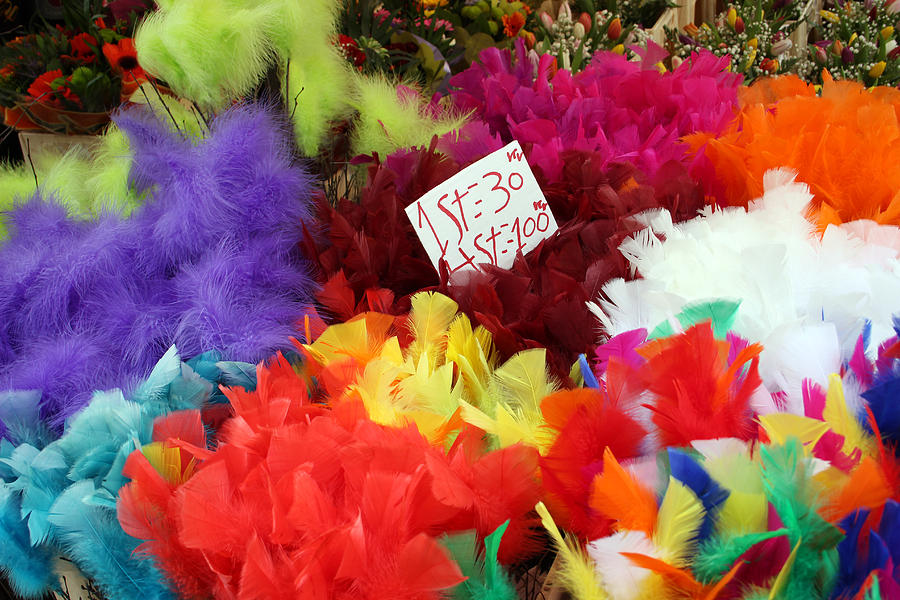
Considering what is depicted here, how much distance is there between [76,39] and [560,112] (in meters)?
1.06

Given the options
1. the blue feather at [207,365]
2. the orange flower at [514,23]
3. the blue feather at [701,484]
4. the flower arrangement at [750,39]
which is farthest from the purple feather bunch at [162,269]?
the flower arrangement at [750,39]

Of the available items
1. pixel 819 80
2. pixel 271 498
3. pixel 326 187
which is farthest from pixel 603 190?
pixel 819 80

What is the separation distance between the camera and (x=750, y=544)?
0.43m

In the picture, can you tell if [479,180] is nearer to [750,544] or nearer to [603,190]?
[603,190]

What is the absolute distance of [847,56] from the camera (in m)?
1.68

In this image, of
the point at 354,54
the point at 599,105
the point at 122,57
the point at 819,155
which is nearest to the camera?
the point at 819,155

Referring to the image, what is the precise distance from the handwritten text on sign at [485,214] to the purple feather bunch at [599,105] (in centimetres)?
10

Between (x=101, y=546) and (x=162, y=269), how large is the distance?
1.11ft

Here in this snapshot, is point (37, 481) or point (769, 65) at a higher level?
point (37, 481)

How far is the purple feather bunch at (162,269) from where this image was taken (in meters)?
0.71

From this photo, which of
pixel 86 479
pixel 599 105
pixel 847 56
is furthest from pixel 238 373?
pixel 847 56

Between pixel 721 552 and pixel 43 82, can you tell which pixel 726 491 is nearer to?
pixel 721 552

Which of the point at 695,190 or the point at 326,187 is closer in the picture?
→ the point at 695,190

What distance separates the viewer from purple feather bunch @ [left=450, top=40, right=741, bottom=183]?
995 mm
